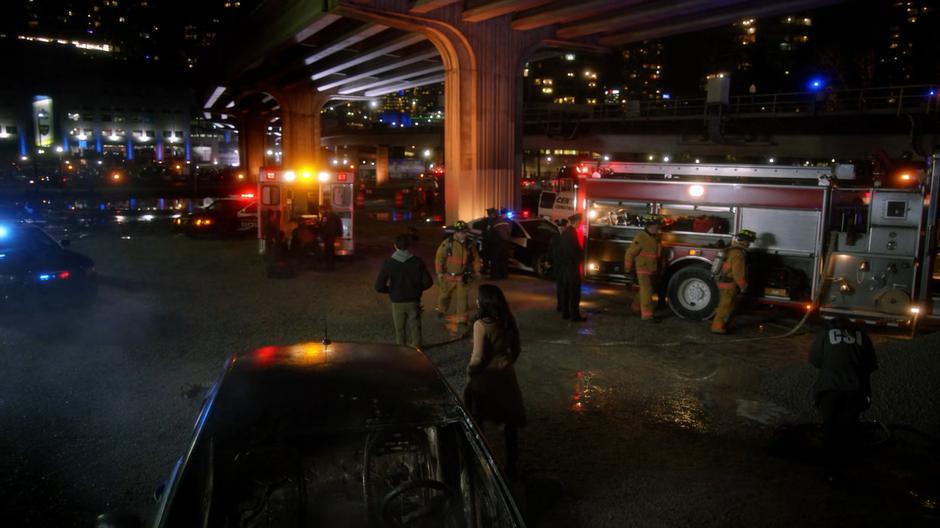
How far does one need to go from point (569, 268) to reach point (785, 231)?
330cm

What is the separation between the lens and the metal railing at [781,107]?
100 feet

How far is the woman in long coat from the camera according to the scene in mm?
5336

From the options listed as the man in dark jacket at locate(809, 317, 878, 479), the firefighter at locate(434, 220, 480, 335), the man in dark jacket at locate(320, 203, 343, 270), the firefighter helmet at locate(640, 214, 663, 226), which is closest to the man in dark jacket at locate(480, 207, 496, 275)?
the man in dark jacket at locate(320, 203, 343, 270)

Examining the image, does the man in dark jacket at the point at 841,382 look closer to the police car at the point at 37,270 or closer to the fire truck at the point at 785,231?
the fire truck at the point at 785,231

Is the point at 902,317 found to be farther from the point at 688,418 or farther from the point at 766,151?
the point at 766,151

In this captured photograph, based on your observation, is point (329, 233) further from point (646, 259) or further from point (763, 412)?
point (763, 412)

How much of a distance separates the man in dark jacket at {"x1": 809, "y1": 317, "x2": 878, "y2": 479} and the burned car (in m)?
3.31

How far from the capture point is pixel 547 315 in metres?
11.9

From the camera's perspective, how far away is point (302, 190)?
18781 mm

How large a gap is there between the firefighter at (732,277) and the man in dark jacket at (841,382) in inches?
187

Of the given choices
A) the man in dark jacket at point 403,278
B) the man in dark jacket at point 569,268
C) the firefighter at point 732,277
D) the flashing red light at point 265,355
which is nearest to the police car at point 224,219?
the man in dark jacket at point 569,268

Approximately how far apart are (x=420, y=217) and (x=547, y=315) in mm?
21163

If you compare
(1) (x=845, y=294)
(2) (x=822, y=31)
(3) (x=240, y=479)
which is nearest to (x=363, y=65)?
(1) (x=845, y=294)

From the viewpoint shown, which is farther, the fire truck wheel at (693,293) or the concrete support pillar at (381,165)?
the concrete support pillar at (381,165)
